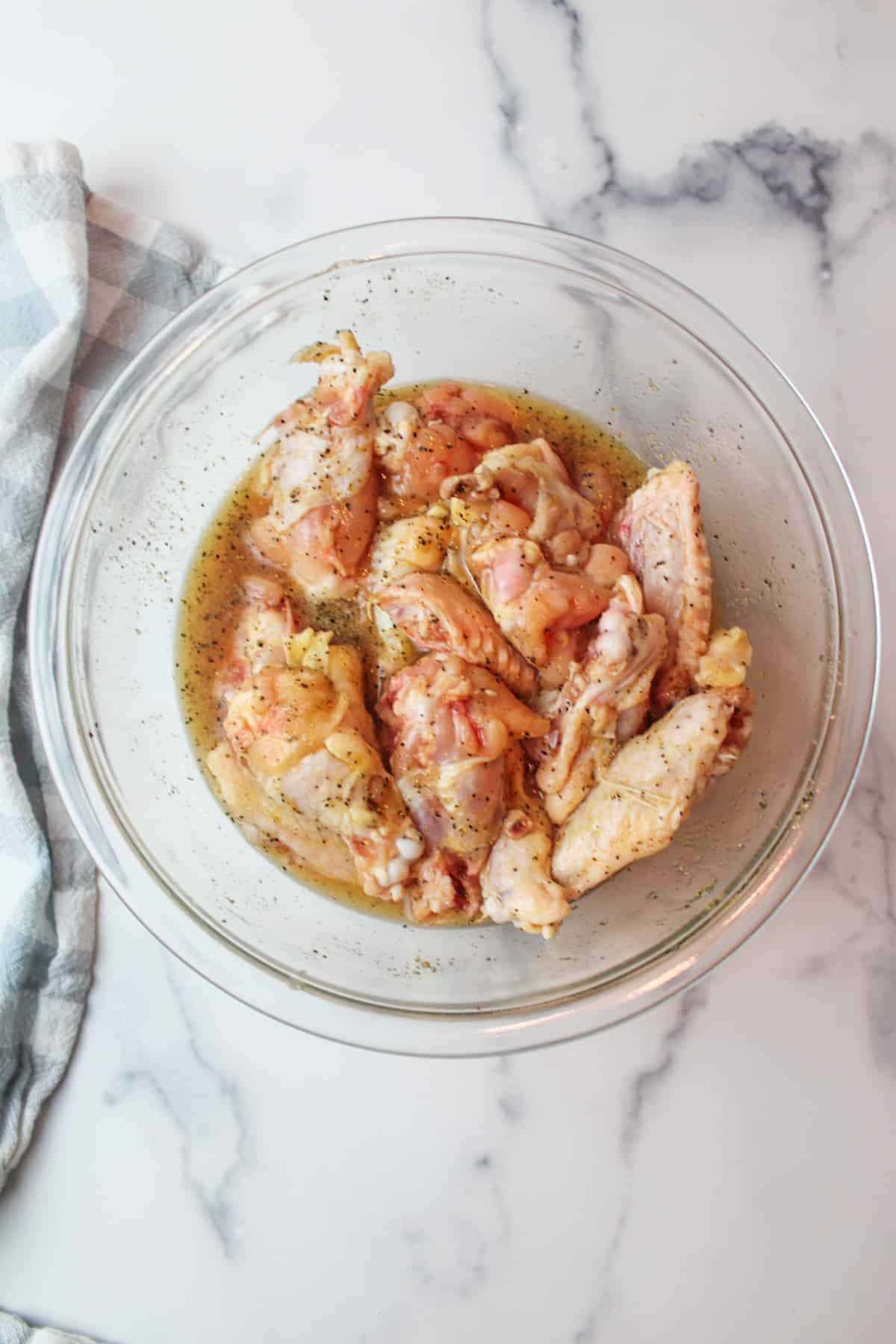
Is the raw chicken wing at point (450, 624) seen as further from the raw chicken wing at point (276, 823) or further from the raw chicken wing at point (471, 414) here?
the raw chicken wing at point (276, 823)

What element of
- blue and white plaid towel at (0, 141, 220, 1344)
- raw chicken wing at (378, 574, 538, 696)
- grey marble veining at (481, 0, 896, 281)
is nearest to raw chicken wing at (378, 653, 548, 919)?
raw chicken wing at (378, 574, 538, 696)

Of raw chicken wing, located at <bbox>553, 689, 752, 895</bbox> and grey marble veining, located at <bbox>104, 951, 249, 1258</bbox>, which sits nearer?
raw chicken wing, located at <bbox>553, 689, 752, 895</bbox>

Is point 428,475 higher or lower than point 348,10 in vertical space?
lower

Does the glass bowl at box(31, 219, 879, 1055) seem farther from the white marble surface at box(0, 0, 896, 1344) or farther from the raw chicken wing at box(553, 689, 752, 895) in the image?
the white marble surface at box(0, 0, 896, 1344)

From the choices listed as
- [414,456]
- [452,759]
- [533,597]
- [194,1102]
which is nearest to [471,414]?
[414,456]

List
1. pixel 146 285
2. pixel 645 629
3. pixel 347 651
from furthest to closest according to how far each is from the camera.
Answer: pixel 146 285, pixel 347 651, pixel 645 629

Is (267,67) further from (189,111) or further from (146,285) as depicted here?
(146,285)

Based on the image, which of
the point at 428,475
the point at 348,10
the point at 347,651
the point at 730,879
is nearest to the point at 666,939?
the point at 730,879
